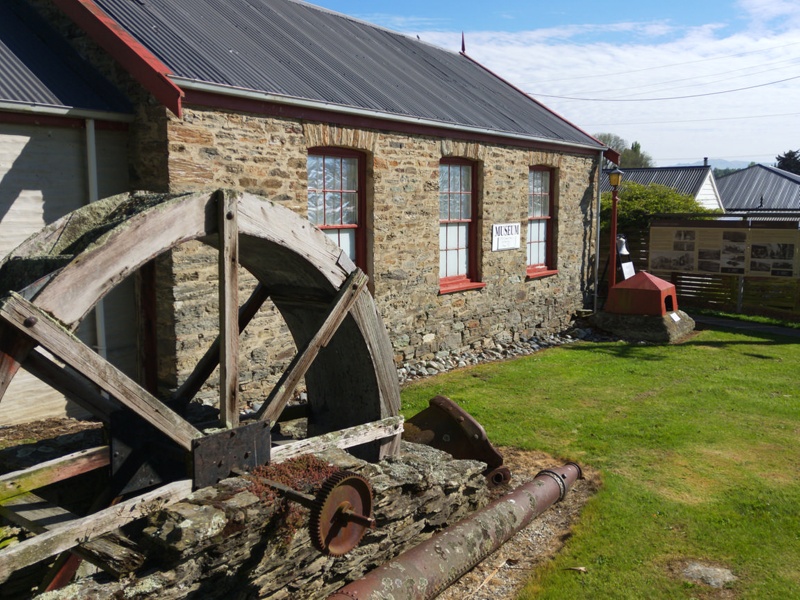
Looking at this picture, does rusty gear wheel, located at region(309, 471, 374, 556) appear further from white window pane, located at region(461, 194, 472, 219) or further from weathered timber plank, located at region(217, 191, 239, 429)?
white window pane, located at region(461, 194, 472, 219)

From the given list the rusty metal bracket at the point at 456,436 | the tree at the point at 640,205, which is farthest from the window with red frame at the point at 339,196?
the tree at the point at 640,205

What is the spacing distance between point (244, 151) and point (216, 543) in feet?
17.7

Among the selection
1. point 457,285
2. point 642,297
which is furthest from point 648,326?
point 457,285

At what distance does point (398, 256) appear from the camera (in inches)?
427

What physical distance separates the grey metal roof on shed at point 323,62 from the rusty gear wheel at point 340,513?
5.02 m

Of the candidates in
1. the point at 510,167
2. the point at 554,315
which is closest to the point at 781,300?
the point at 554,315

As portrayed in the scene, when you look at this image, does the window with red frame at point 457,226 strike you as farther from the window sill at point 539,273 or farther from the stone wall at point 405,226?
the window sill at point 539,273

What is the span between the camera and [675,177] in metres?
40.4

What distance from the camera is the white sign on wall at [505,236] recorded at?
42.6ft

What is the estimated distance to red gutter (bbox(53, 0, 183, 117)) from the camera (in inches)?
290

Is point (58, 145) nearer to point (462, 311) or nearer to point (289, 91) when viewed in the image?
point (289, 91)

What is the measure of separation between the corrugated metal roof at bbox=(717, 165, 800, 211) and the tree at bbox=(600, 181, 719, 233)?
1934cm

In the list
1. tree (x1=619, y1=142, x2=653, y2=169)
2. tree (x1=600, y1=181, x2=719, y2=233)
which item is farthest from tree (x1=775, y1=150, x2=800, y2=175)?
tree (x1=600, y1=181, x2=719, y2=233)

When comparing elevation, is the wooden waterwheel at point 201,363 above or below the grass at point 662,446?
above
